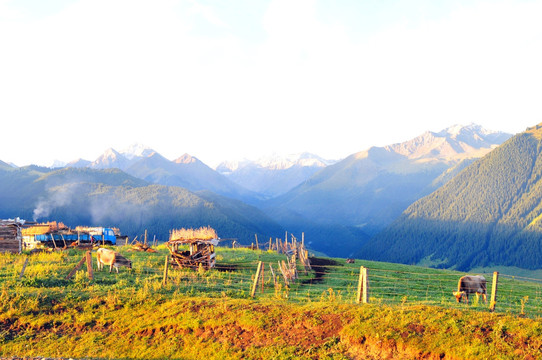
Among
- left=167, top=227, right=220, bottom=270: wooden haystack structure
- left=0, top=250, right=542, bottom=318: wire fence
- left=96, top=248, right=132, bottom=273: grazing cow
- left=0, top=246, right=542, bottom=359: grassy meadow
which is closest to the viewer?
left=0, top=246, right=542, bottom=359: grassy meadow

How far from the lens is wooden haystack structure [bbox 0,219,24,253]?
41.5 m

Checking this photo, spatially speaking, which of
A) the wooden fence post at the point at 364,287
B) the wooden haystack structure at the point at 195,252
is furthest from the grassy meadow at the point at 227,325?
the wooden haystack structure at the point at 195,252

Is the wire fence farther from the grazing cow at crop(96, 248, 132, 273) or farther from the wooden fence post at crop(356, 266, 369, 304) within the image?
the wooden fence post at crop(356, 266, 369, 304)

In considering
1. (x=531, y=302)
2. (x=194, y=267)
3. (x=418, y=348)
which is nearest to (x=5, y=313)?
(x=194, y=267)

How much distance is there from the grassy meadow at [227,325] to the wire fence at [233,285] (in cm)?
19

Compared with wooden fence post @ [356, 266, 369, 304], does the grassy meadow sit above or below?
below

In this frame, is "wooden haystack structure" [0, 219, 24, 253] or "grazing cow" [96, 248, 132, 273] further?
"wooden haystack structure" [0, 219, 24, 253]

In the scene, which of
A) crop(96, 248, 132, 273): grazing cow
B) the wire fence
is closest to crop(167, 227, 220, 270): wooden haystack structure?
the wire fence

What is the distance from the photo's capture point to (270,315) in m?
17.9

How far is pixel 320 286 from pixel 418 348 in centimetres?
1572

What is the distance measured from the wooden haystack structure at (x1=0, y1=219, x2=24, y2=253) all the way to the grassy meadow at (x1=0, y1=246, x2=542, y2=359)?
61.4 ft

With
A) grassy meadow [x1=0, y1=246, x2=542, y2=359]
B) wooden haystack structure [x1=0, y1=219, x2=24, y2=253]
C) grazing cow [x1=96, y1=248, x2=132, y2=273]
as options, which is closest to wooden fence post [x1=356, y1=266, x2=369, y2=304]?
grassy meadow [x1=0, y1=246, x2=542, y2=359]

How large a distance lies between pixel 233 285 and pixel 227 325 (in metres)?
8.91

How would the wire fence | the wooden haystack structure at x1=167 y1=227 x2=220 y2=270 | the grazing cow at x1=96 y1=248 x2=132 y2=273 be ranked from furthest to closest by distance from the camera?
1. the wooden haystack structure at x1=167 y1=227 x2=220 y2=270
2. the grazing cow at x1=96 y1=248 x2=132 y2=273
3. the wire fence
